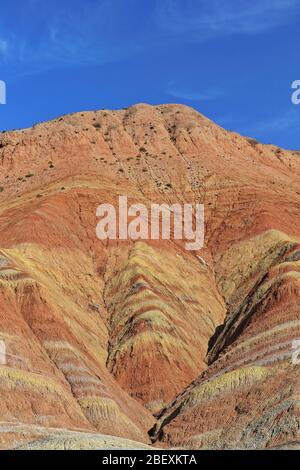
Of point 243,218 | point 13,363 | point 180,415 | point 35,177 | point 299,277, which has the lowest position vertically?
point 180,415

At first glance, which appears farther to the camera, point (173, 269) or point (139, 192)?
point (139, 192)

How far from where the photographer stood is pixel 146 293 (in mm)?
68375

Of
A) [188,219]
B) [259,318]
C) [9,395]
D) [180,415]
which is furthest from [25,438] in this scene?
[188,219]

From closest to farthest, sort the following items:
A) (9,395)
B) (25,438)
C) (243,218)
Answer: (25,438) < (9,395) < (243,218)

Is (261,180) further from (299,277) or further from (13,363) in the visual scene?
(13,363)

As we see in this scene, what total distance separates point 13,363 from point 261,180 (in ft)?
170

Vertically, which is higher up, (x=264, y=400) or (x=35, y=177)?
(x=35, y=177)

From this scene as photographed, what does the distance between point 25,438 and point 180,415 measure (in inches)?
508

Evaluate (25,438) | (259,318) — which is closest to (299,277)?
(259,318)

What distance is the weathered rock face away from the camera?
5106cm

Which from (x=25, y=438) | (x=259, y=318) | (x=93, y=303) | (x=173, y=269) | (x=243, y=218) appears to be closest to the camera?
(x=25, y=438)

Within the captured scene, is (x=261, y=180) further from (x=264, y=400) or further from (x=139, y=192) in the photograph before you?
(x=264, y=400)

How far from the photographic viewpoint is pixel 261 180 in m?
96.7

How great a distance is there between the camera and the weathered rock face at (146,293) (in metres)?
51.1
